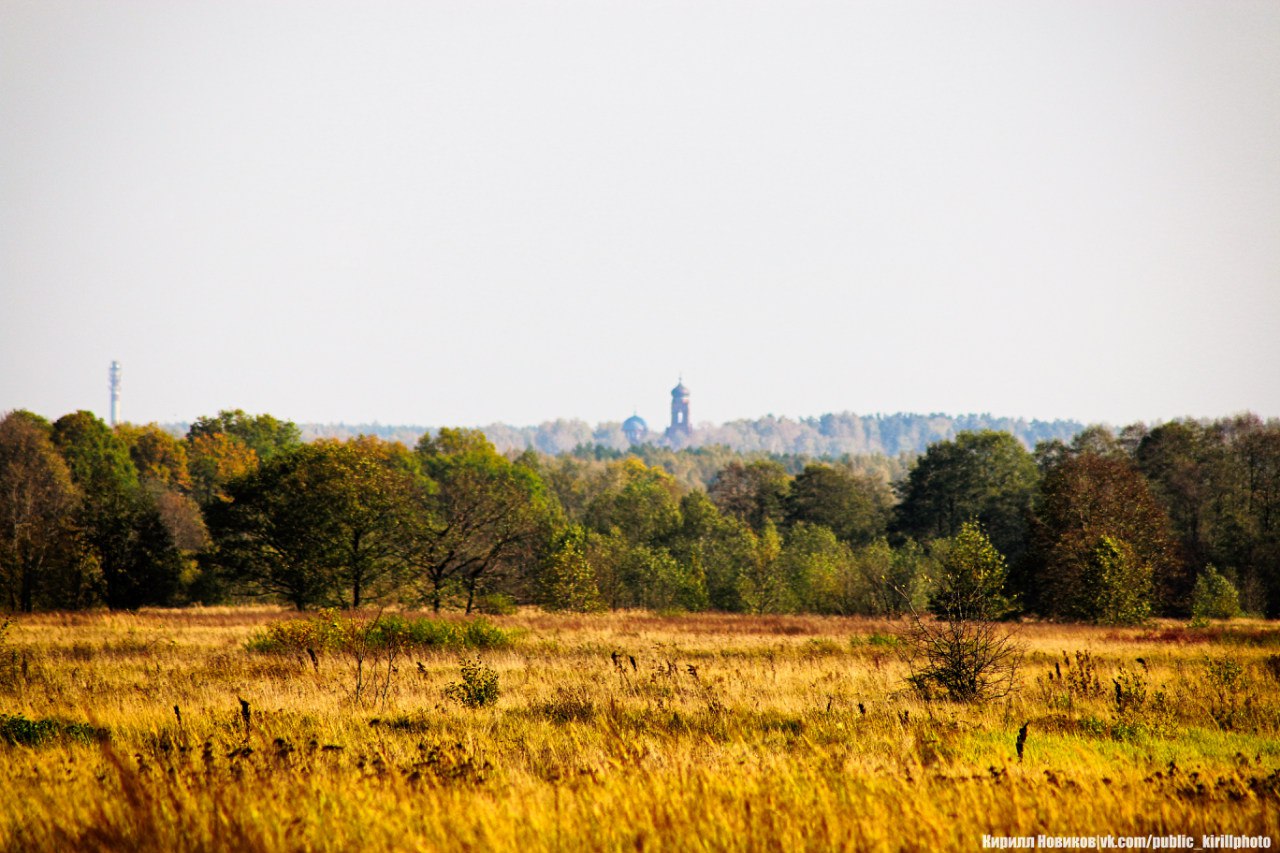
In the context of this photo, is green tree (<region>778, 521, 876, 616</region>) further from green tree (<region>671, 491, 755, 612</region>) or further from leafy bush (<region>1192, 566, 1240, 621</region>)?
leafy bush (<region>1192, 566, 1240, 621</region>)

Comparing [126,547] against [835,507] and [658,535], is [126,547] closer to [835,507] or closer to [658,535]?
[658,535]

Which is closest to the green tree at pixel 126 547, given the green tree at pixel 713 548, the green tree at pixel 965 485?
the green tree at pixel 713 548

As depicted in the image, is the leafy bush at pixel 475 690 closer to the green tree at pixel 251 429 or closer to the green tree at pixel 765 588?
the green tree at pixel 765 588

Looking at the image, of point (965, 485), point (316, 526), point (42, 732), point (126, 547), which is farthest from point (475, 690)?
point (965, 485)

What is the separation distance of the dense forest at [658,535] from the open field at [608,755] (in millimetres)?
15546

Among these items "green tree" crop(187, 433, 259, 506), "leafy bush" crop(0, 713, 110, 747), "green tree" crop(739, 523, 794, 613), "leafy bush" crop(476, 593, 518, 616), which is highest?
"green tree" crop(187, 433, 259, 506)

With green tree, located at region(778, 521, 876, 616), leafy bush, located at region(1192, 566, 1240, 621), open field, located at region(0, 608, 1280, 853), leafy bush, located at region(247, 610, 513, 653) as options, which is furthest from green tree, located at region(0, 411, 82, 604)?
leafy bush, located at region(1192, 566, 1240, 621)

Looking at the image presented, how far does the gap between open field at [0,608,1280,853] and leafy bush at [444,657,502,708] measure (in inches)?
12.0

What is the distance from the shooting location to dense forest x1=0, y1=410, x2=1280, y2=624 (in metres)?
38.1

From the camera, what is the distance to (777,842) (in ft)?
21.3

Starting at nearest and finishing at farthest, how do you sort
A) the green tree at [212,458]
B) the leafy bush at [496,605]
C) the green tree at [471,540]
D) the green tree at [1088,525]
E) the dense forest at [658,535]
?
the dense forest at [658,535], the leafy bush at [496,605], the green tree at [471,540], the green tree at [1088,525], the green tree at [212,458]

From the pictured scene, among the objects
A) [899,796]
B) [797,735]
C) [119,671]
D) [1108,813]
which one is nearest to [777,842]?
[899,796]

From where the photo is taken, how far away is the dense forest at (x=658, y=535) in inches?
1500

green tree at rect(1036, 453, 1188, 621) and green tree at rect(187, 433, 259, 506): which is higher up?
green tree at rect(187, 433, 259, 506)
